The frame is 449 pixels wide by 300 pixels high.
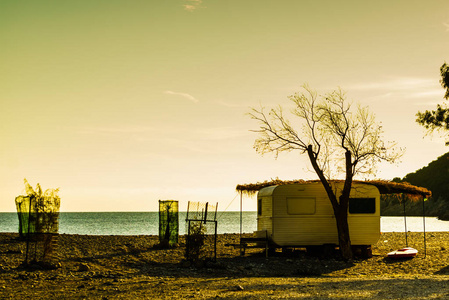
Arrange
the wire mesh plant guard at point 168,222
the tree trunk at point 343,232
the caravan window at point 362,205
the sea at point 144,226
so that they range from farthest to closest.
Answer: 1. the sea at point 144,226
2. the wire mesh plant guard at point 168,222
3. the caravan window at point 362,205
4. the tree trunk at point 343,232

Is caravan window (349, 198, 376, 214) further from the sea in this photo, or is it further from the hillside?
the hillside

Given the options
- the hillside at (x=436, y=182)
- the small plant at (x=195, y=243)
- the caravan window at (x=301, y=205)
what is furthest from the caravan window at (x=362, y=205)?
the hillside at (x=436, y=182)

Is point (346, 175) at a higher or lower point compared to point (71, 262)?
higher

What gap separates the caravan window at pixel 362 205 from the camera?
72.6 ft

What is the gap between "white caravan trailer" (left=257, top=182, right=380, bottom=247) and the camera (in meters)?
21.4

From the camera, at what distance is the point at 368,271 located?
1816 cm

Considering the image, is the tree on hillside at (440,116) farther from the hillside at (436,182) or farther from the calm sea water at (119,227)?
the hillside at (436,182)

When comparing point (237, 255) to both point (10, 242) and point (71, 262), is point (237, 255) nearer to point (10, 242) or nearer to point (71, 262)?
point (71, 262)

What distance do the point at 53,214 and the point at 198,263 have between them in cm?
484

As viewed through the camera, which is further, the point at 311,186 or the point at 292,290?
the point at 311,186

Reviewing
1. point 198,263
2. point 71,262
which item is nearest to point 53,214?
point 71,262

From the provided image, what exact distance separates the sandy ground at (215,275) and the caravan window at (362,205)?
6.07 ft

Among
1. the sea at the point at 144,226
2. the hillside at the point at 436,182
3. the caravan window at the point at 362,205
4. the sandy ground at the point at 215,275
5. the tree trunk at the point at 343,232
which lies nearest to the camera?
the sandy ground at the point at 215,275

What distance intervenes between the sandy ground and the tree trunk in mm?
497
